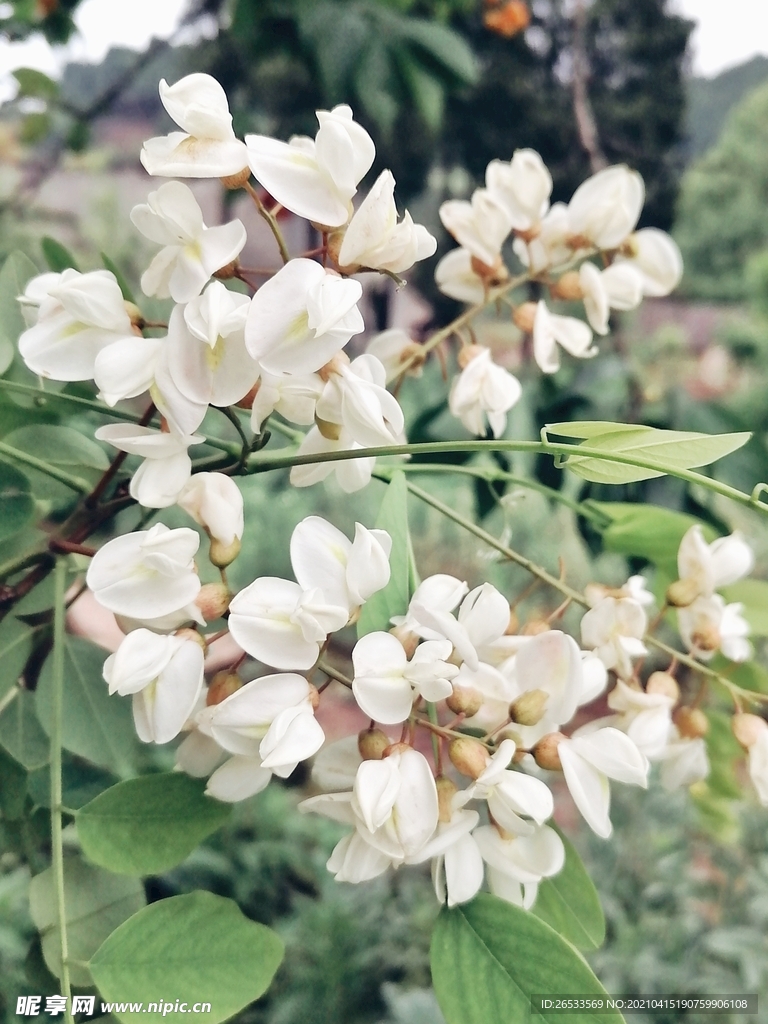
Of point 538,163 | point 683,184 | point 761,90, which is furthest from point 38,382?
point 761,90

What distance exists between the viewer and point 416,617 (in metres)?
0.18

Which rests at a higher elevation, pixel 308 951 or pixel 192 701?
pixel 192 701

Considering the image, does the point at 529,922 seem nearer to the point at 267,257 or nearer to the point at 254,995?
the point at 254,995

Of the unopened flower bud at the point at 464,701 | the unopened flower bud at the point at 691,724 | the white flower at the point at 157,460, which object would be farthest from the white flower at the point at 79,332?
the unopened flower bud at the point at 691,724

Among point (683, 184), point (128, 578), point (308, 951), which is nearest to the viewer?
point (128, 578)

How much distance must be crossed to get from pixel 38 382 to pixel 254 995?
201 mm

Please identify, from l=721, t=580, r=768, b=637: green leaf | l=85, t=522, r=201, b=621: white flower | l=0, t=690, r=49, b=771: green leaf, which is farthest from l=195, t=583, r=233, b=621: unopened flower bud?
l=721, t=580, r=768, b=637: green leaf

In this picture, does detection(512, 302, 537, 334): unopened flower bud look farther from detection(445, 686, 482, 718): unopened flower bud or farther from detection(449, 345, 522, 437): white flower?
detection(445, 686, 482, 718): unopened flower bud

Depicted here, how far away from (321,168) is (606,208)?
15cm

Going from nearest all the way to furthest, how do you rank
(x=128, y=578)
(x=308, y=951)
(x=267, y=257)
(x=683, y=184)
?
(x=128, y=578) → (x=308, y=951) → (x=267, y=257) → (x=683, y=184)

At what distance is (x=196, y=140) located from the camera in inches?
6.8

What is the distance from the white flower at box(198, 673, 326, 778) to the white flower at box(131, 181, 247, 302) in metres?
0.09

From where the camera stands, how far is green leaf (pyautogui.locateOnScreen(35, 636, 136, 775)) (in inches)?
9.2

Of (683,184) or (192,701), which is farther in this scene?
(683,184)
